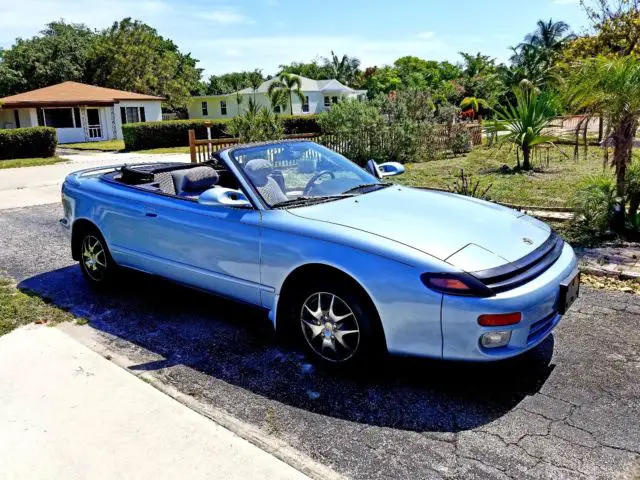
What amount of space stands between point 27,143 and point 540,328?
86.7 ft

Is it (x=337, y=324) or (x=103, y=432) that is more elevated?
(x=337, y=324)

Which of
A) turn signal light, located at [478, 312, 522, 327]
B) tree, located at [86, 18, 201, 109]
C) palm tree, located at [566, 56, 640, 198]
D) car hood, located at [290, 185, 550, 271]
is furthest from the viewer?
tree, located at [86, 18, 201, 109]

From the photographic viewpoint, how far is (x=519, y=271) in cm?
322

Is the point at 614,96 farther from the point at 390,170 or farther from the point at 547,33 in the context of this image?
the point at 547,33

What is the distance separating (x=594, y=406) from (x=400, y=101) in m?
15.4

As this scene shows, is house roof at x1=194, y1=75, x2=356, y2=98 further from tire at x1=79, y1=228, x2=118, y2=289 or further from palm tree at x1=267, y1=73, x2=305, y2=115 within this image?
tire at x1=79, y1=228, x2=118, y2=289

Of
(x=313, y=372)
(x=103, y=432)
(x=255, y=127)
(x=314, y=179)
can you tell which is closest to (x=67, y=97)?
(x=255, y=127)

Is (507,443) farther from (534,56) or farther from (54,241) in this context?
(534,56)

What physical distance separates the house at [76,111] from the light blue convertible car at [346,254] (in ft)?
105

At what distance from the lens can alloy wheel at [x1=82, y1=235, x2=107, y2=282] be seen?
5293 mm

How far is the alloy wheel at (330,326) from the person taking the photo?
3.43 m

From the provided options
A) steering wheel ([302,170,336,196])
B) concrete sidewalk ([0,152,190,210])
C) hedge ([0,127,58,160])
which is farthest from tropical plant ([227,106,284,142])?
hedge ([0,127,58,160])

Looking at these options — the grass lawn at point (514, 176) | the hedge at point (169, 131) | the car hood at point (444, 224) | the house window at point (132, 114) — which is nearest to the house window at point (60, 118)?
the house window at point (132, 114)

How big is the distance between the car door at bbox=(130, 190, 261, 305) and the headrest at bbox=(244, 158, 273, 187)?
0.97 feet
